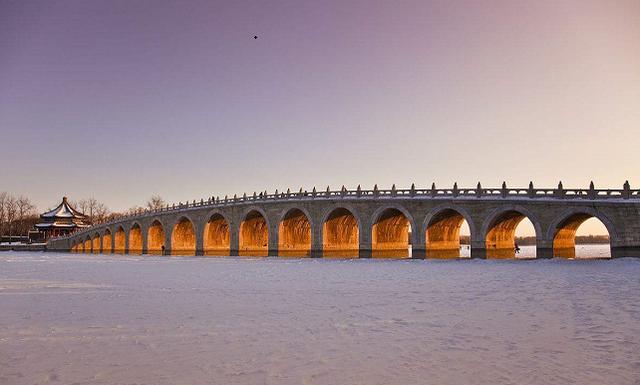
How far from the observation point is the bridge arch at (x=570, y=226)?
3224cm

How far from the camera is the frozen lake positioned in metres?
6.73

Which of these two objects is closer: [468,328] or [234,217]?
[468,328]

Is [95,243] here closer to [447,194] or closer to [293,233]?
[293,233]

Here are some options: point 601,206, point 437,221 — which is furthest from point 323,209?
point 601,206

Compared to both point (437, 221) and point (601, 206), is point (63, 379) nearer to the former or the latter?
point (601, 206)

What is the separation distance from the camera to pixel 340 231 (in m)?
50.4

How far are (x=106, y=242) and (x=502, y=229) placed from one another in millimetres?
62452

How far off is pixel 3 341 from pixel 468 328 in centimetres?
847

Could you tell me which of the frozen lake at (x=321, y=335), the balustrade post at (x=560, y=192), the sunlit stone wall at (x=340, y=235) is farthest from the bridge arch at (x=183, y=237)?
the frozen lake at (x=321, y=335)

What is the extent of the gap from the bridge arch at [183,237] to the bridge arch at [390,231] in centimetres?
2559

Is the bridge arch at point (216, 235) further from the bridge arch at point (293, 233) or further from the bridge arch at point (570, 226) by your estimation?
the bridge arch at point (570, 226)

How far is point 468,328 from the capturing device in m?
9.80

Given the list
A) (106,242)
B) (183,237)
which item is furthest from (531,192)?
(106,242)

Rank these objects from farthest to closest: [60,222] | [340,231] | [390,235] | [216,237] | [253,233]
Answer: [60,222], [216,237], [253,233], [340,231], [390,235]
